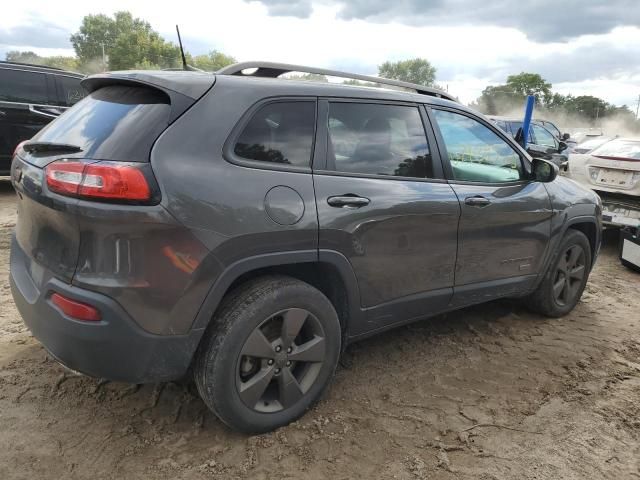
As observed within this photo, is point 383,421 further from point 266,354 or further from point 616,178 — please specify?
point 616,178

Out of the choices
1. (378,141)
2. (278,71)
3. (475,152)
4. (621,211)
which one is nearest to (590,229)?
(475,152)

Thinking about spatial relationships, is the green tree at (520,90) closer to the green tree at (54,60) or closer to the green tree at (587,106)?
the green tree at (587,106)

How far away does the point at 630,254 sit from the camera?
571 cm

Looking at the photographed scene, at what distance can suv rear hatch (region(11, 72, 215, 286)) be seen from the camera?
210cm

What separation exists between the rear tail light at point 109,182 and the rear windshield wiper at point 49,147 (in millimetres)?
206

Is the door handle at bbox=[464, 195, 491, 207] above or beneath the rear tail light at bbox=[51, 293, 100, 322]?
above

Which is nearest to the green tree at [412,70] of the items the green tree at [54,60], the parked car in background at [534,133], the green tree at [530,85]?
the green tree at [530,85]

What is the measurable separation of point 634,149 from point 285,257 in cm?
654

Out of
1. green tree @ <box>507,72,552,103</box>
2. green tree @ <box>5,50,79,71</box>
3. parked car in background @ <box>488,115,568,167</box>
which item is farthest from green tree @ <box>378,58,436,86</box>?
parked car in background @ <box>488,115,568,167</box>

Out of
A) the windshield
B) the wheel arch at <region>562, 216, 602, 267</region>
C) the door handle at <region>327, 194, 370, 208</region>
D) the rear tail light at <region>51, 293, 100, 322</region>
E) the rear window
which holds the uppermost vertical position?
the rear window

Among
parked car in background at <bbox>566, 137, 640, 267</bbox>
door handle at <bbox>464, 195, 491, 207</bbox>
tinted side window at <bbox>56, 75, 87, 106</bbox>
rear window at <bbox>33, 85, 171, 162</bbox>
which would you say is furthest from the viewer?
tinted side window at <bbox>56, 75, 87, 106</bbox>

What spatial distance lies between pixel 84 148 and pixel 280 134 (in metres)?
0.88

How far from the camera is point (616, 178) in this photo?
6.76 m

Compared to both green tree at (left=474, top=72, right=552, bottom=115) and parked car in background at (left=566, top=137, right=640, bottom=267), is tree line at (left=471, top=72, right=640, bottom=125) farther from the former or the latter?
parked car in background at (left=566, top=137, right=640, bottom=267)
